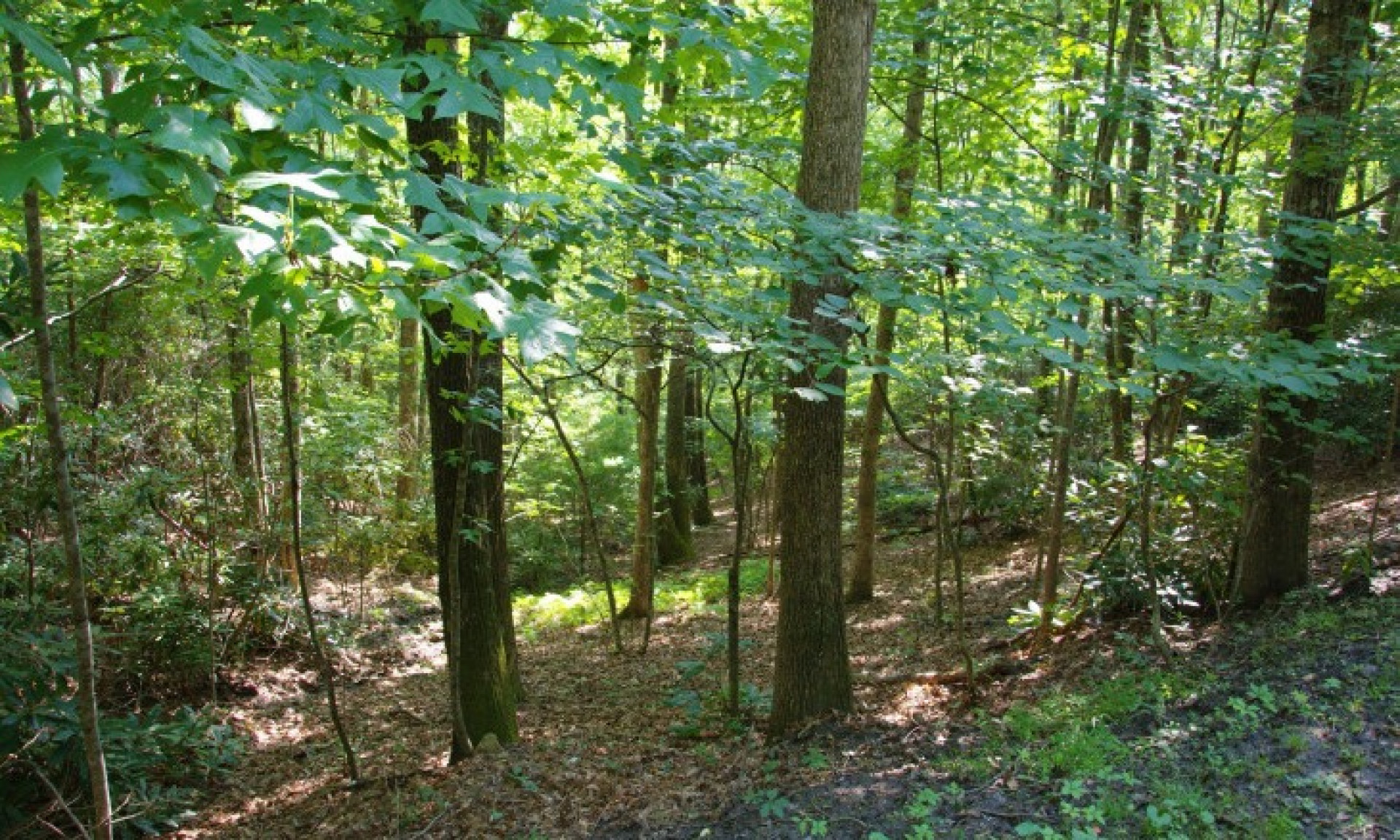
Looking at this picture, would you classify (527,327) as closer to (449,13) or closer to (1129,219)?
(449,13)

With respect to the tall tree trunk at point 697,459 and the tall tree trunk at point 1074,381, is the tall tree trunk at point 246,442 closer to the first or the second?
the tall tree trunk at point 1074,381

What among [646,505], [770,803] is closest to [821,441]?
[770,803]

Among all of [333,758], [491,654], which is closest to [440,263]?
[491,654]

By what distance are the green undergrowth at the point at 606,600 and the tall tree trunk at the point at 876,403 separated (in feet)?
6.93

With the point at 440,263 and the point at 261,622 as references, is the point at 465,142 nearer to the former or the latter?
the point at 440,263

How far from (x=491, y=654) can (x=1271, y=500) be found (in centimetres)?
587

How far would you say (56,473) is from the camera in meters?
3.38

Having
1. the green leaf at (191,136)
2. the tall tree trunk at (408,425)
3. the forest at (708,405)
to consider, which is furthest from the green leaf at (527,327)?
the tall tree trunk at (408,425)

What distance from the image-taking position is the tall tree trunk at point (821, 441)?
15.4 ft

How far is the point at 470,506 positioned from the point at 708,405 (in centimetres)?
222

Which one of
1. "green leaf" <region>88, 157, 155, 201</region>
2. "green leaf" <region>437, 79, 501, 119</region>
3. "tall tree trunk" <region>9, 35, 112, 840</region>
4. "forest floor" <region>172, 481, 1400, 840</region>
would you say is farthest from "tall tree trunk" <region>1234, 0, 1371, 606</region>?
"tall tree trunk" <region>9, 35, 112, 840</region>

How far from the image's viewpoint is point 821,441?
4934 mm

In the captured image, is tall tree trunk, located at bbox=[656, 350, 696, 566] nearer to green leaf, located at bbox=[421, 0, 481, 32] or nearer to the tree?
the tree

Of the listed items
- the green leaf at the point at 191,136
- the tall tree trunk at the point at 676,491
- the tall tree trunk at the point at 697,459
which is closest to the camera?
the green leaf at the point at 191,136
